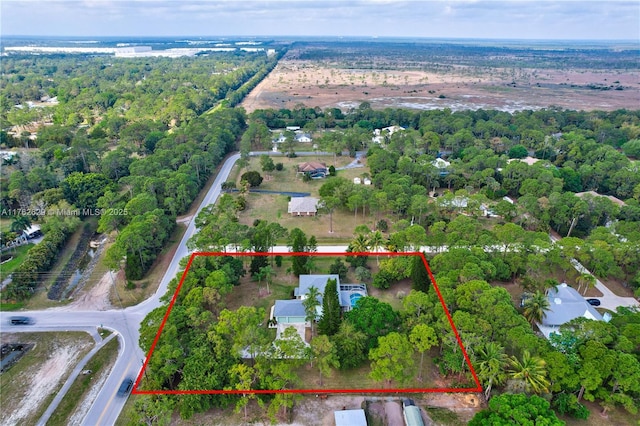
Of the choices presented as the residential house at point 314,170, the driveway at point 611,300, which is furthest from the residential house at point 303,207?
the driveway at point 611,300

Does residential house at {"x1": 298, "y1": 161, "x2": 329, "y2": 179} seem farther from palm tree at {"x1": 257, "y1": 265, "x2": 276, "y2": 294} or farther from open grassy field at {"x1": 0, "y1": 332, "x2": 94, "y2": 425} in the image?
open grassy field at {"x1": 0, "y1": 332, "x2": 94, "y2": 425}

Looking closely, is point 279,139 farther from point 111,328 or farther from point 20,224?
point 111,328

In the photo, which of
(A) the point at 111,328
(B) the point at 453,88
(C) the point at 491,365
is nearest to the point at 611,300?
(C) the point at 491,365

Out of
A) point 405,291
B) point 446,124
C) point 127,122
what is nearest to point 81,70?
point 127,122

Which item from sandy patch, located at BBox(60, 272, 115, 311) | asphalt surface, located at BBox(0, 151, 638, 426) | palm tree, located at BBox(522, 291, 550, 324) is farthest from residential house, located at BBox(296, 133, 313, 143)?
palm tree, located at BBox(522, 291, 550, 324)

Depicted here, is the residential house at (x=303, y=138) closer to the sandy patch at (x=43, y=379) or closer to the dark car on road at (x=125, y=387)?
the sandy patch at (x=43, y=379)
